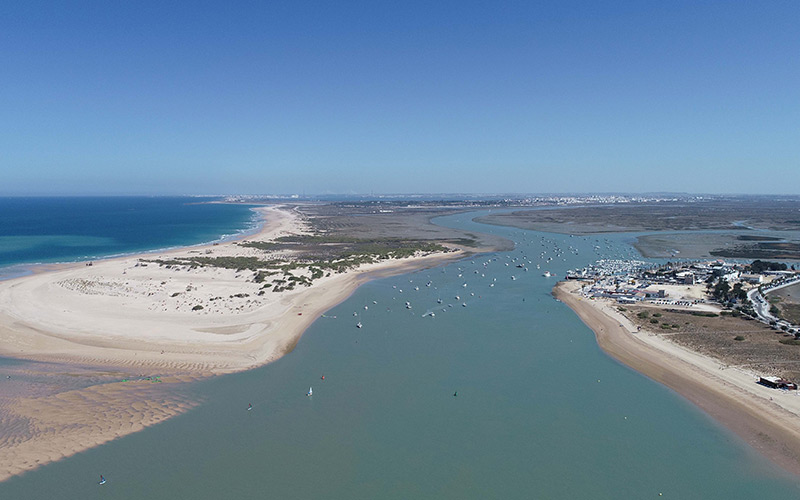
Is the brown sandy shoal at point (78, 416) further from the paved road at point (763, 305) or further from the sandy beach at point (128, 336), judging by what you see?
the paved road at point (763, 305)

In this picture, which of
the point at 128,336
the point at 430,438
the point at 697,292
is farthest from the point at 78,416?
the point at 697,292

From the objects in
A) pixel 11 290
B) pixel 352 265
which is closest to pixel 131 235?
pixel 11 290

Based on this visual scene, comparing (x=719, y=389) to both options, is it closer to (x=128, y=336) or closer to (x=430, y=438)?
(x=430, y=438)

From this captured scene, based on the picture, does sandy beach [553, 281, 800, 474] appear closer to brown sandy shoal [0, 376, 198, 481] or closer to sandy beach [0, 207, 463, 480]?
sandy beach [0, 207, 463, 480]

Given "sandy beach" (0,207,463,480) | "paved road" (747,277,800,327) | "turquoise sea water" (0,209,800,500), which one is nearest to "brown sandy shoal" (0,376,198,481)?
"sandy beach" (0,207,463,480)

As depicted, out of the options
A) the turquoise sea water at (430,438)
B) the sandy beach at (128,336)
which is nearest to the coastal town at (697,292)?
the turquoise sea water at (430,438)

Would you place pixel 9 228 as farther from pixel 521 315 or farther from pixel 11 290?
pixel 521 315
